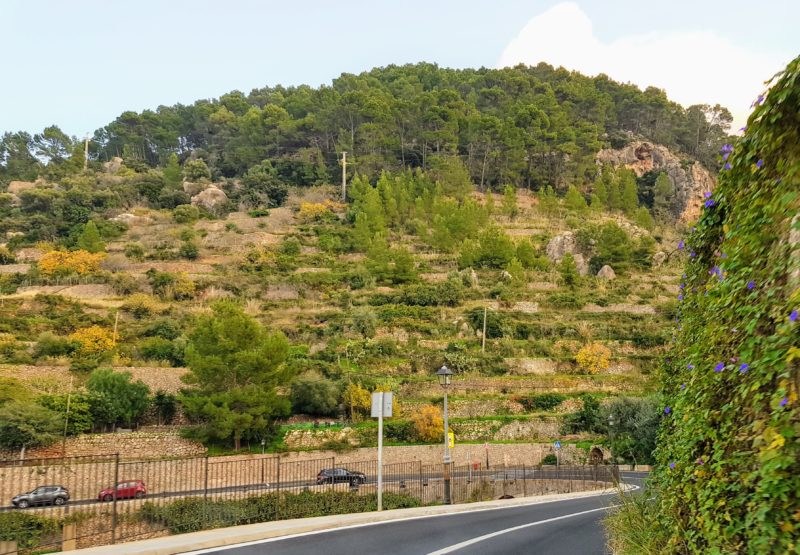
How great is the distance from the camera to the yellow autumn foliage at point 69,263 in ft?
189

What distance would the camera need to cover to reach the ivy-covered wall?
3328mm

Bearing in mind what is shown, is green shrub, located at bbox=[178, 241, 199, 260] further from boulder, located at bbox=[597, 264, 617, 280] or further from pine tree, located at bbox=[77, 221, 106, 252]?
boulder, located at bbox=[597, 264, 617, 280]

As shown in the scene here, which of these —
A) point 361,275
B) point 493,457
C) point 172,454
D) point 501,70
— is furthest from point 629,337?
point 501,70

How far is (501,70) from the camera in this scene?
125312 mm

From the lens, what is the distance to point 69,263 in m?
58.5

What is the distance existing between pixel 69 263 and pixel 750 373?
64.3 metres

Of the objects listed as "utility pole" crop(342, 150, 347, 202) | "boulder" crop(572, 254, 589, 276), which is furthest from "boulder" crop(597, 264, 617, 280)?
"utility pole" crop(342, 150, 347, 202)

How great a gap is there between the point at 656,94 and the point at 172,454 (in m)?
119

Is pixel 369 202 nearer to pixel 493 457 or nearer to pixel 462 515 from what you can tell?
pixel 493 457

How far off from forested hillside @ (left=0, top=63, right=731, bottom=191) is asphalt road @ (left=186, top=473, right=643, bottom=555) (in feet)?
255

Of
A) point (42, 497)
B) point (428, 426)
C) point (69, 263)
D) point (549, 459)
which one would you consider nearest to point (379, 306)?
point (428, 426)

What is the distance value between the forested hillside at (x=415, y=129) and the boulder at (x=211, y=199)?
1083 cm

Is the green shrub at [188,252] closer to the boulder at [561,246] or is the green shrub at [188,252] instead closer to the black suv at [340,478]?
the boulder at [561,246]

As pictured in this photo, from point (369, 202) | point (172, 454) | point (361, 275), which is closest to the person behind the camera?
point (172, 454)
